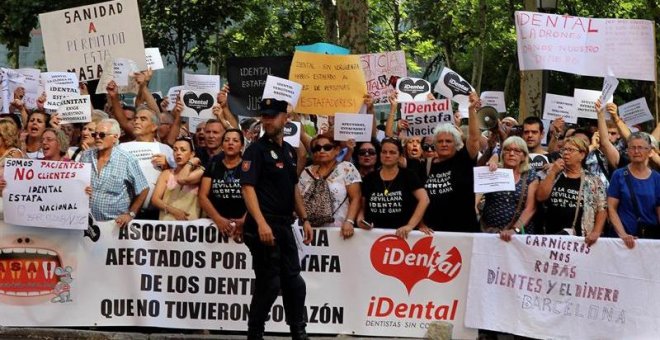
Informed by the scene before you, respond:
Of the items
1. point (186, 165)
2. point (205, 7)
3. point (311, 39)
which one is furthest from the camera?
point (311, 39)

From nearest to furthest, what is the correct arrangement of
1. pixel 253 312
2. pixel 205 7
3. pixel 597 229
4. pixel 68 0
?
pixel 253 312, pixel 597 229, pixel 68 0, pixel 205 7

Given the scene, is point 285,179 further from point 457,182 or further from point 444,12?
point 444,12

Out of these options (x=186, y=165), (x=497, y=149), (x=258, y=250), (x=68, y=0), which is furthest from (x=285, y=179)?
(x=68, y=0)

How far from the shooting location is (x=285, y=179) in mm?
9266

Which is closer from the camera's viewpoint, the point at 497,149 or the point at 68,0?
the point at 497,149

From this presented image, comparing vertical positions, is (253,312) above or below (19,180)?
below

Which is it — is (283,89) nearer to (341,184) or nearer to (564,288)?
(341,184)

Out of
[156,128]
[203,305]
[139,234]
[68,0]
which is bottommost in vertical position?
[203,305]

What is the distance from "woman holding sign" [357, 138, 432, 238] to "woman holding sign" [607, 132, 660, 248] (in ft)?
5.11

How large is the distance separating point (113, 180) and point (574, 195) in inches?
153

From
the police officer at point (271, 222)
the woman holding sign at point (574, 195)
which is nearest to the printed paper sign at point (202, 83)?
the police officer at point (271, 222)

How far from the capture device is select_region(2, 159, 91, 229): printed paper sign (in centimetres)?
1012

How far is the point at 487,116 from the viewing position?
1311 cm

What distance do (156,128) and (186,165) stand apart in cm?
74
